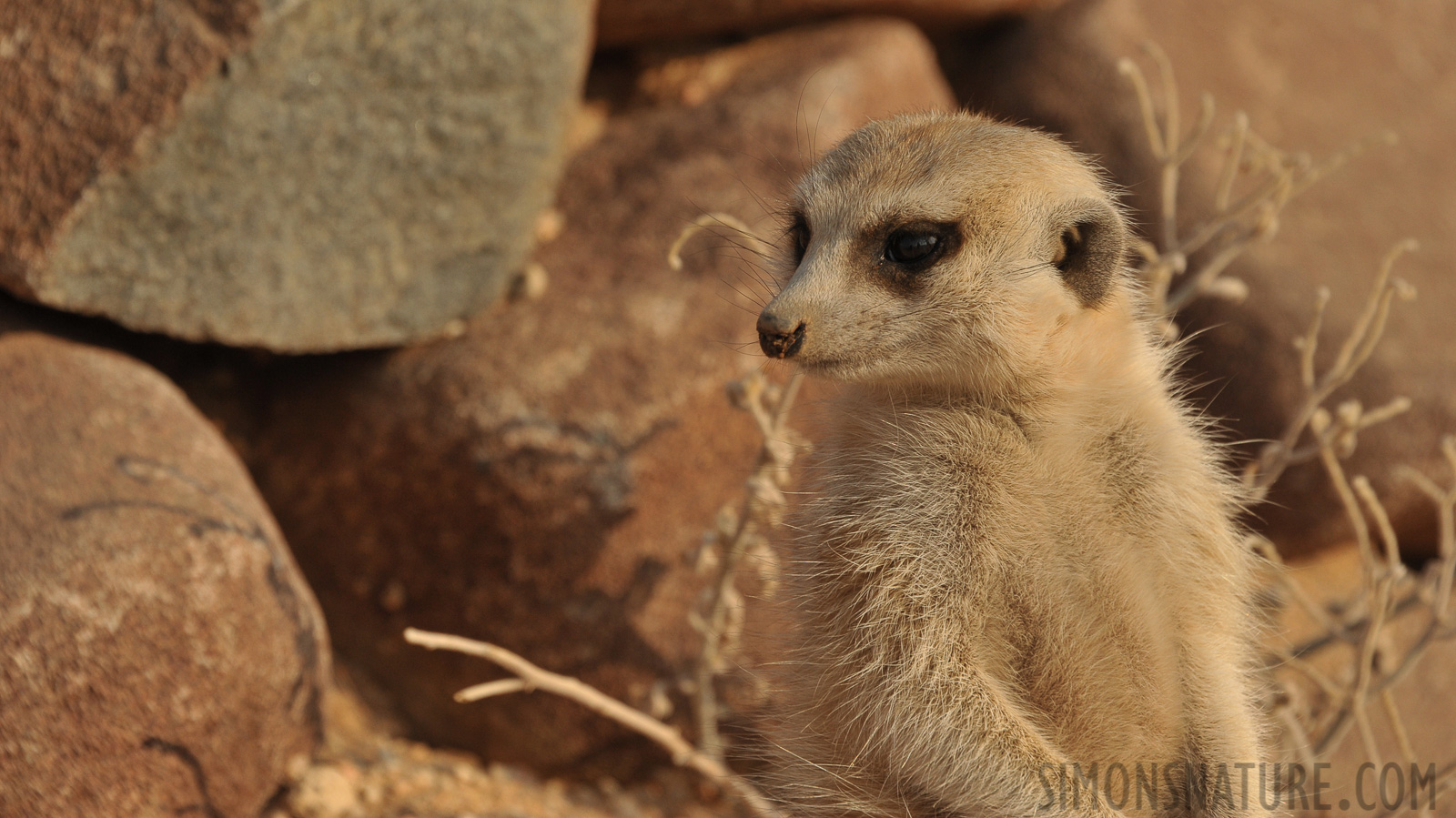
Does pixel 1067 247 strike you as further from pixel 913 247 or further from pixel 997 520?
pixel 997 520

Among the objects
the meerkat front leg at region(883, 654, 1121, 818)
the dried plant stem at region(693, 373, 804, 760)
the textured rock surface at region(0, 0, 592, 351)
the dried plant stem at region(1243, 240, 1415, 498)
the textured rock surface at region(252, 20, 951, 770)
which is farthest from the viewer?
the textured rock surface at region(252, 20, 951, 770)

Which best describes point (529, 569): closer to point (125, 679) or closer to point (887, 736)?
point (125, 679)

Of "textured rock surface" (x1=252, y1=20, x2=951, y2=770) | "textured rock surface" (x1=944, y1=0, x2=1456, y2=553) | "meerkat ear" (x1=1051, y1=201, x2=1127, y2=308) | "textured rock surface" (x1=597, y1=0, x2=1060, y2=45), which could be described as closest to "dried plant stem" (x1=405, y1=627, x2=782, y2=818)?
"textured rock surface" (x1=252, y1=20, x2=951, y2=770)

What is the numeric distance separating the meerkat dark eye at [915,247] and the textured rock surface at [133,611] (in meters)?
1.60

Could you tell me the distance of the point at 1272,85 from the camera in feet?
13.1

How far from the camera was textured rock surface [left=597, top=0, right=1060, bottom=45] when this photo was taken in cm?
356

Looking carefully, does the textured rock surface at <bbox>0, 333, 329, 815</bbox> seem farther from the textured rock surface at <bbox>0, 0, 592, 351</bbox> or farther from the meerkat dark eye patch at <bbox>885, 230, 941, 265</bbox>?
the meerkat dark eye patch at <bbox>885, 230, 941, 265</bbox>

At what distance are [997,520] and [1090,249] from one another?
44 centimetres

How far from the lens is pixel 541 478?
10.1 ft

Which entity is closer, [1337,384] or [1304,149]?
[1337,384]

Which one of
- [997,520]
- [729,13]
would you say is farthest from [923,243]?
[729,13]

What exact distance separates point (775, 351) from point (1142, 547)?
2.05ft

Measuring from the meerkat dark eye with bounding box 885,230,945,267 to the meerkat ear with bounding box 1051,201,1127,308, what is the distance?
19cm

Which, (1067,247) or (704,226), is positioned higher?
(1067,247)
